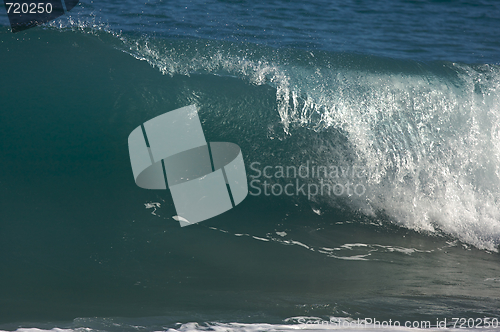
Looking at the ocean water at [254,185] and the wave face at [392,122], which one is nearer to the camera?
the ocean water at [254,185]

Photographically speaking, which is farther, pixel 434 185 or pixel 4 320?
pixel 434 185

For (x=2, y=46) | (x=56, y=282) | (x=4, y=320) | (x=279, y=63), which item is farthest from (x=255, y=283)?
(x=2, y=46)

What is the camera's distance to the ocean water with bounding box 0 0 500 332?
2.74m

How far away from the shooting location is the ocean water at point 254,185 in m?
2.74

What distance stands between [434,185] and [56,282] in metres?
3.99

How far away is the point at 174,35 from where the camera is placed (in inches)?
202

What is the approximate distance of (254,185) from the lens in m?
4.06

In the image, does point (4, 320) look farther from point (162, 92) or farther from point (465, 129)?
point (465, 129)

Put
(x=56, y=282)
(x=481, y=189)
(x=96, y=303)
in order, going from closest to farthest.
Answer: (x=96, y=303), (x=56, y=282), (x=481, y=189)

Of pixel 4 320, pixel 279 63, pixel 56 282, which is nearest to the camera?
pixel 4 320

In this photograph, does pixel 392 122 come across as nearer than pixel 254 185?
No

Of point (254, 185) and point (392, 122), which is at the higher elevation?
point (392, 122)

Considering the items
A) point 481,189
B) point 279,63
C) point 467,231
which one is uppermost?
point 279,63

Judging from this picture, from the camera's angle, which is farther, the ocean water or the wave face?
the wave face
